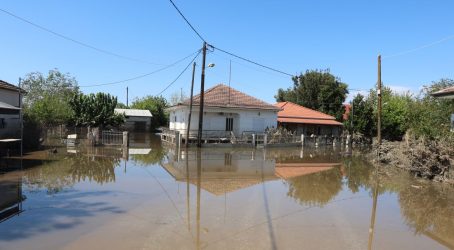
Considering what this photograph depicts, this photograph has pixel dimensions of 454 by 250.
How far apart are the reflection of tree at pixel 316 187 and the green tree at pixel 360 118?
2615 centimetres

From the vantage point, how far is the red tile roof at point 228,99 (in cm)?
3388

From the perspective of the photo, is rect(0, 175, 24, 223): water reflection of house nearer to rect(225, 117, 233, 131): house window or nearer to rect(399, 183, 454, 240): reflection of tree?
rect(399, 183, 454, 240): reflection of tree

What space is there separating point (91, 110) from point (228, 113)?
1451 cm

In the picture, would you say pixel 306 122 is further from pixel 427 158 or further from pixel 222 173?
pixel 222 173

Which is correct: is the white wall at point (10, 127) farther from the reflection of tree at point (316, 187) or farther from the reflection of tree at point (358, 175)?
the reflection of tree at point (358, 175)

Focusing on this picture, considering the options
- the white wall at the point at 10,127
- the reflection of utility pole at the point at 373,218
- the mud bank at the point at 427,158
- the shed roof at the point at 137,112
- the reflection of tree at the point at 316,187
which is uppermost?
the shed roof at the point at 137,112

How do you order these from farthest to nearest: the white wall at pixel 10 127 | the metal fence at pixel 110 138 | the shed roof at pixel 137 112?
1. the shed roof at pixel 137 112
2. the metal fence at pixel 110 138
3. the white wall at pixel 10 127

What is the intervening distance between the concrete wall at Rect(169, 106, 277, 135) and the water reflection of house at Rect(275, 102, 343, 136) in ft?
12.4

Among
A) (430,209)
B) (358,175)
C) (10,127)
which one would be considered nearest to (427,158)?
(358,175)

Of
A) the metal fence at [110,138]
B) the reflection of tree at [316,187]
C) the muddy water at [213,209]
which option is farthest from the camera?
the metal fence at [110,138]

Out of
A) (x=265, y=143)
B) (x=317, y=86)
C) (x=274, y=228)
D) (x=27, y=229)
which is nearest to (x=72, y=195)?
(x=27, y=229)

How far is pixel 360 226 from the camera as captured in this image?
27.7 ft

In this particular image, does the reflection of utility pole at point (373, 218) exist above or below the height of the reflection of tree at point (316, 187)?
below

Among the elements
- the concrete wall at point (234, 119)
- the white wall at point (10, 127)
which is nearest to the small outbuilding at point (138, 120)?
the concrete wall at point (234, 119)
